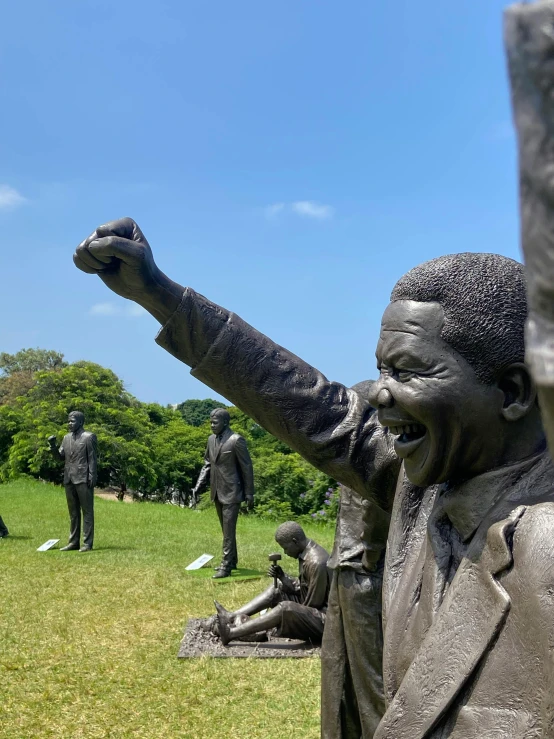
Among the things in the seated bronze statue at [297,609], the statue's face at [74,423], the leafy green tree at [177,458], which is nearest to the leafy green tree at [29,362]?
A: the leafy green tree at [177,458]

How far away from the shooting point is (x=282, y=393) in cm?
213

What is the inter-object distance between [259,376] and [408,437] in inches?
26.0

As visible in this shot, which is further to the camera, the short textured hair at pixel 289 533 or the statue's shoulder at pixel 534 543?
the short textured hair at pixel 289 533

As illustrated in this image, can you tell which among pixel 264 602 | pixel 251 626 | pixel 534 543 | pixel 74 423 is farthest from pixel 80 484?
pixel 534 543

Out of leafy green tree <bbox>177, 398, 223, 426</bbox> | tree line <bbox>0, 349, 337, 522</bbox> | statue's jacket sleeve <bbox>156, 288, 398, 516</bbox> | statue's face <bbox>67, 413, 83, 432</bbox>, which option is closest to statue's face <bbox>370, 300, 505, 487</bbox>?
statue's jacket sleeve <bbox>156, 288, 398, 516</bbox>

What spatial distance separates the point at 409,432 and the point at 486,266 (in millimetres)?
358

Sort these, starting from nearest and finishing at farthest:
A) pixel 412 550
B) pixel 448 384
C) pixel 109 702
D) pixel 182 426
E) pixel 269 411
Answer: pixel 448 384 → pixel 412 550 → pixel 269 411 → pixel 109 702 → pixel 182 426

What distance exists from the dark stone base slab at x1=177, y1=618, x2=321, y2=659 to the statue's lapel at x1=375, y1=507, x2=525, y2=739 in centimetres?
635

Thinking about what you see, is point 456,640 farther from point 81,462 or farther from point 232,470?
point 81,462

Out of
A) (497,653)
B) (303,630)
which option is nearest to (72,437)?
(303,630)

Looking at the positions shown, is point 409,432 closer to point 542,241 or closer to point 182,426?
point 542,241

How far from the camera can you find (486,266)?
1.57 metres

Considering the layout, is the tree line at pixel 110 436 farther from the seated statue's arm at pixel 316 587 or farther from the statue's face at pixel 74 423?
the seated statue's arm at pixel 316 587

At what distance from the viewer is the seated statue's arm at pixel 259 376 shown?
205 centimetres
